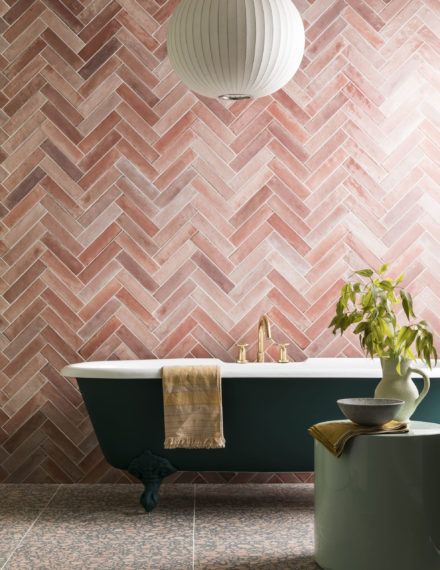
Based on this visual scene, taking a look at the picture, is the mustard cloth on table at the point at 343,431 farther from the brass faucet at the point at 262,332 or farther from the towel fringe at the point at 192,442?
the brass faucet at the point at 262,332

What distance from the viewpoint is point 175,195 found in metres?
4.37

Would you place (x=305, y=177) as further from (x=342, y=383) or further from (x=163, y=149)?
(x=342, y=383)

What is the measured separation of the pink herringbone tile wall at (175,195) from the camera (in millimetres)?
4324

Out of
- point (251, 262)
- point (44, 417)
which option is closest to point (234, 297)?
point (251, 262)

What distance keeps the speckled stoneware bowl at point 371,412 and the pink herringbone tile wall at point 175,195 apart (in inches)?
62.8

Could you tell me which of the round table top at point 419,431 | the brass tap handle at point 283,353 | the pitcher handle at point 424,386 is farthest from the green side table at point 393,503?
the brass tap handle at point 283,353

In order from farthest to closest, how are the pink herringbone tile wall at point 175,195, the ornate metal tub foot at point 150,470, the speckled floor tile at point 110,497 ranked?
the pink herringbone tile wall at point 175,195 < the speckled floor tile at point 110,497 < the ornate metal tub foot at point 150,470

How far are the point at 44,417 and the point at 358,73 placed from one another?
2603 mm

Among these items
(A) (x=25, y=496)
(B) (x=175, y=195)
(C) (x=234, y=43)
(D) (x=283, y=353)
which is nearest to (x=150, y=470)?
(A) (x=25, y=496)

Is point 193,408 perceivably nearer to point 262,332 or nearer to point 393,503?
point 262,332

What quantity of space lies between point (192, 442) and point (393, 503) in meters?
1.20

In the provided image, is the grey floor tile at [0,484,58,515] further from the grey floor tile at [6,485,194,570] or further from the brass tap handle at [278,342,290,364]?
the brass tap handle at [278,342,290,364]

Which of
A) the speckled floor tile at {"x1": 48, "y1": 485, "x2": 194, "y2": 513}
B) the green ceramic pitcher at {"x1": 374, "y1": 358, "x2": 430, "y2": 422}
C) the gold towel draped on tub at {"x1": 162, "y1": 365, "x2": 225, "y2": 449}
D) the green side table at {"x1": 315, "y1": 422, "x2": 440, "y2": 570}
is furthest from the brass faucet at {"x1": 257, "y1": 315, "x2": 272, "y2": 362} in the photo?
the green side table at {"x1": 315, "y1": 422, "x2": 440, "y2": 570}

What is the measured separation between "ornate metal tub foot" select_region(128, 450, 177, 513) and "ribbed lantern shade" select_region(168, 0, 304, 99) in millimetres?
1723
